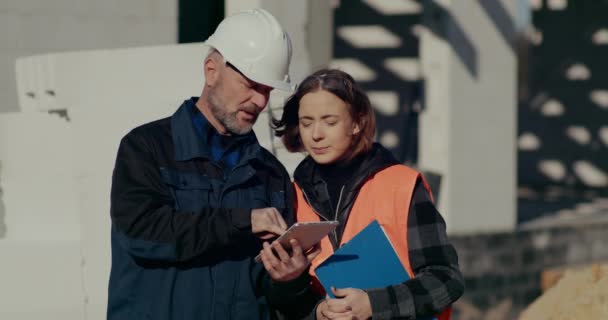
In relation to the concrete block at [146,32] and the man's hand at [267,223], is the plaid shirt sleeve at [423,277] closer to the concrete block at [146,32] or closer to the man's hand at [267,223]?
the man's hand at [267,223]

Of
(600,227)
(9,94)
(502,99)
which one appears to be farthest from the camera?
(600,227)

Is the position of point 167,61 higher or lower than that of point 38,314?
higher

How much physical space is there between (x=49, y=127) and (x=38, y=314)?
3.13 ft

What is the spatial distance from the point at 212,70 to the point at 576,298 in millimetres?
1834

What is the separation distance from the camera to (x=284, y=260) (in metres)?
3.40

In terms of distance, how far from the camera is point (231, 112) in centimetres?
360

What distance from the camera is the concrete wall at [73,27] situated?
8289 millimetres

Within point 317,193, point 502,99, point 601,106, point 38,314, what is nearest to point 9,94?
point 38,314

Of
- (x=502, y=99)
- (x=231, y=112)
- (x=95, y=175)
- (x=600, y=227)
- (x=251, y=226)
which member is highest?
(x=231, y=112)

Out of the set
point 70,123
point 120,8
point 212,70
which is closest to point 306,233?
point 212,70

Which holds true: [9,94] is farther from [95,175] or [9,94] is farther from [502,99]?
[502,99]


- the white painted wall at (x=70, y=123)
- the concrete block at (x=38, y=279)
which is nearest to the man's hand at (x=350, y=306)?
the white painted wall at (x=70, y=123)

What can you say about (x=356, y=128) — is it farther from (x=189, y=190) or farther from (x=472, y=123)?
(x=472, y=123)

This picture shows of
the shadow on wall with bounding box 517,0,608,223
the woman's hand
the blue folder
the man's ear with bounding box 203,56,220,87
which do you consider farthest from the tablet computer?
the shadow on wall with bounding box 517,0,608,223
